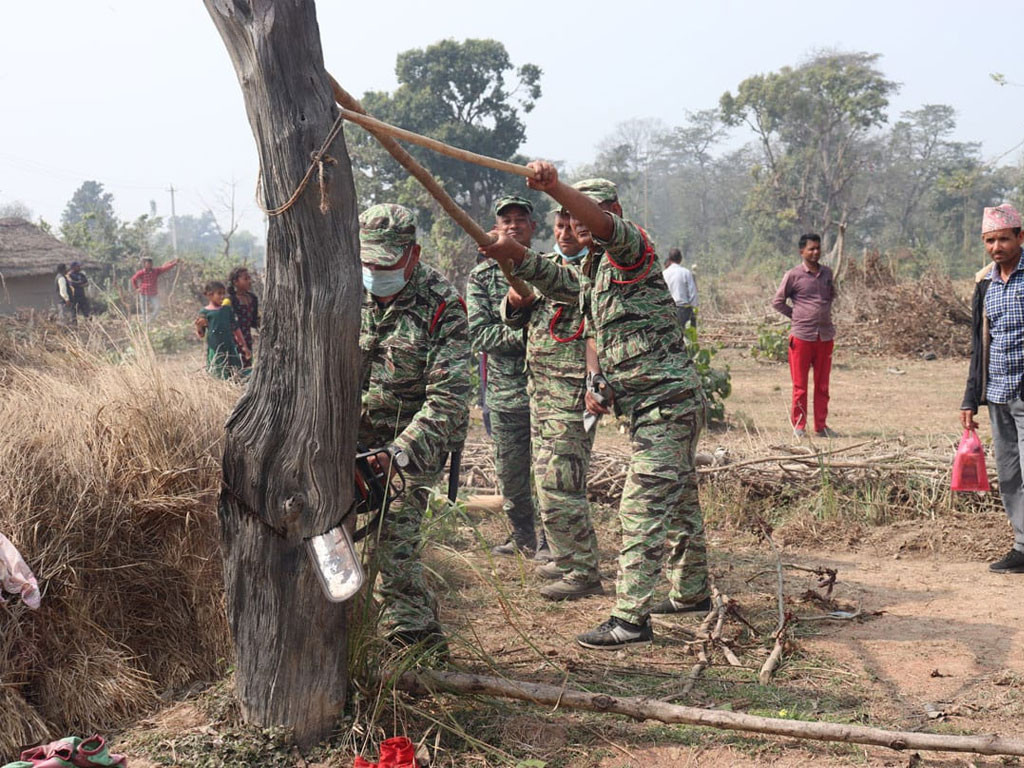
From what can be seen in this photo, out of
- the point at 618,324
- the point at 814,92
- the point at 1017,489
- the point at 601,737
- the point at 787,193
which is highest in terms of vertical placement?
the point at 814,92

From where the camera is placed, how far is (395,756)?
2988 mm

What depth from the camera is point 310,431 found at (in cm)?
312

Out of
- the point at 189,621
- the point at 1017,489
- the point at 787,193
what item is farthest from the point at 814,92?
the point at 189,621

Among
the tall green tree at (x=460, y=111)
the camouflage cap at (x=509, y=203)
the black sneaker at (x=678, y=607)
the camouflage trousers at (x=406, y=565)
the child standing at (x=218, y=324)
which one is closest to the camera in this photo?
the camouflage trousers at (x=406, y=565)

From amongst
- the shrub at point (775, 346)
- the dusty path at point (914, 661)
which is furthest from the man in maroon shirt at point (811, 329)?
the shrub at point (775, 346)

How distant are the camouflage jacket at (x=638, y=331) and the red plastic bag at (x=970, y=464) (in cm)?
208

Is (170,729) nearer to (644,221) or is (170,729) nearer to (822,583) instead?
(822,583)

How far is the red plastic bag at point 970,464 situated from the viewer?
5574 millimetres

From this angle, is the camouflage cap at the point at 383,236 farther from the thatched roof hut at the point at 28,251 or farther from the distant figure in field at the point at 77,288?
the thatched roof hut at the point at 28,251

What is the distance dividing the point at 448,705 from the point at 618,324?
1857 mm

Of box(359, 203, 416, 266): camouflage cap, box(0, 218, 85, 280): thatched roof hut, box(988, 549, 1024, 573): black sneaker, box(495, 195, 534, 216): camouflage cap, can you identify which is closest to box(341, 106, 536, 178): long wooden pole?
box(359, 203, 416, 266): camouflage cap

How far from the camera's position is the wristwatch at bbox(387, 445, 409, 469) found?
3.49m

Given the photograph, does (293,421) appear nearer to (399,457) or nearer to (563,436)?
(399,457)

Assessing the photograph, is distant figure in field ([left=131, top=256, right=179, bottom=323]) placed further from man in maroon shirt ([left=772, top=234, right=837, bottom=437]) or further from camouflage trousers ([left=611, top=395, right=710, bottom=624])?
camouflage trousers ([left=611, top=395, right=710, bottom=624])
